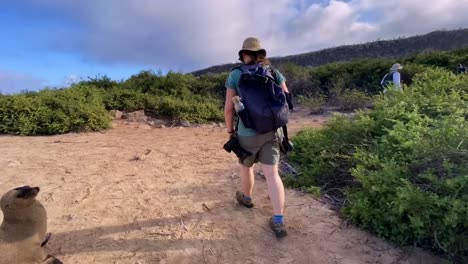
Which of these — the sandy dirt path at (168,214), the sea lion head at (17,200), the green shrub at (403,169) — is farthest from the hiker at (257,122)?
the sea lion head at (17,200)

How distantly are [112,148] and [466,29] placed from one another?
17321 millimetres

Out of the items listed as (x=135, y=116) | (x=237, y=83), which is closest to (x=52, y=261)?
(x=237, y=83)

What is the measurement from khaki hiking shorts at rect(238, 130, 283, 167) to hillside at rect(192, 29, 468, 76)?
15.6 m

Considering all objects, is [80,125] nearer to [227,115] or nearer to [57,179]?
[57,179]

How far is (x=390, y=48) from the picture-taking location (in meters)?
18.7

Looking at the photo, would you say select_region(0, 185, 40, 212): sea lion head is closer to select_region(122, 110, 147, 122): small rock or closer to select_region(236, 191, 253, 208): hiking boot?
select_region(236, 191, 253, 208): hiking boot

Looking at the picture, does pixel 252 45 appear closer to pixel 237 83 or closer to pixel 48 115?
pixel 237 83

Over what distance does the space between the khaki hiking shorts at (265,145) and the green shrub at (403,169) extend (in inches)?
35.4

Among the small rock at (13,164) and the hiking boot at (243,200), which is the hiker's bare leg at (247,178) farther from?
the small rock at (13,164)

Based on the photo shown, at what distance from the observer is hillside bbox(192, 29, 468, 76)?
18.3 metres

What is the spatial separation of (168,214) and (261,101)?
1.47 m

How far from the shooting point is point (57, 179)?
496 centimetres

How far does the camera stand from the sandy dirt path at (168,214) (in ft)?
11.2

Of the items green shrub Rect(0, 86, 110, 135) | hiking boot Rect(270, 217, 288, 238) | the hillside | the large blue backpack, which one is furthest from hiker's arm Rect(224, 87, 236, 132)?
the hillside
